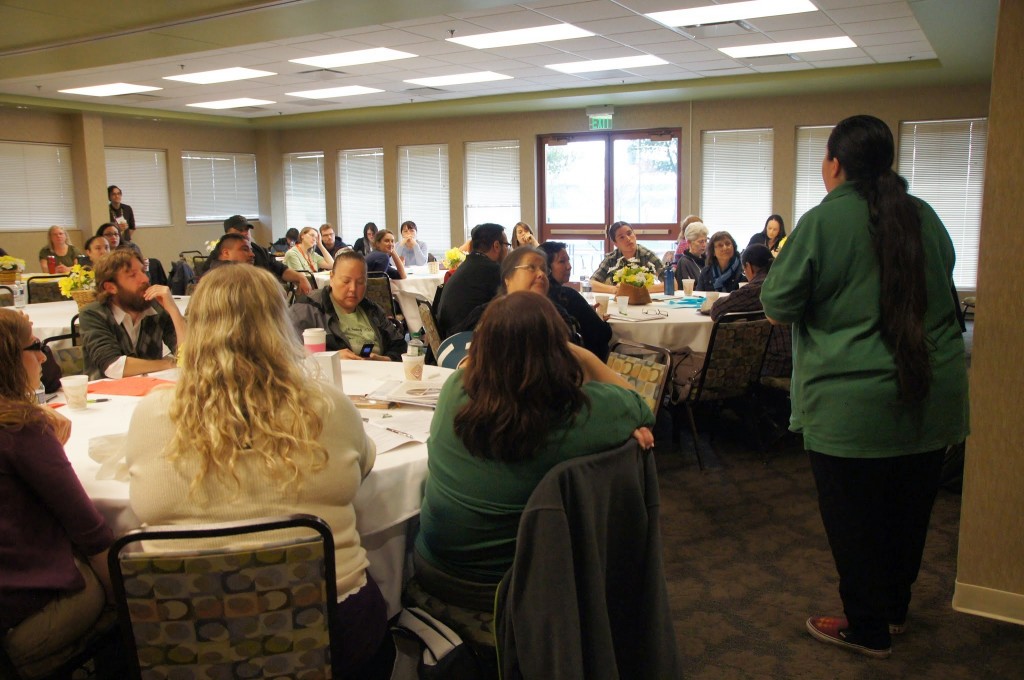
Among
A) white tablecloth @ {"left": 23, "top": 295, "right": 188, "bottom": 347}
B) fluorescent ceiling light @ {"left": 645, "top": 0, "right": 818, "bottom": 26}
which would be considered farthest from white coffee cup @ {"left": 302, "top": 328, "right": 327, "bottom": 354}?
fluorescent ceiling light @ {"left": 645, "top": 0, "right": 818, "bottom": 26}

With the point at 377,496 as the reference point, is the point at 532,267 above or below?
above

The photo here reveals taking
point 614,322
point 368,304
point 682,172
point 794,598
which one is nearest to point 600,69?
point 682,172

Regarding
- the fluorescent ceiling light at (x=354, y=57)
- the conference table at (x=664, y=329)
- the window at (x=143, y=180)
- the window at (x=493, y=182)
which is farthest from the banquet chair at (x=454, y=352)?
the window at (x=143, y=180)

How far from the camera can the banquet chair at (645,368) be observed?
9.45 feet

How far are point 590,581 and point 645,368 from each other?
4.46ft

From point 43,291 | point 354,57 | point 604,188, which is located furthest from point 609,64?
point 43,291

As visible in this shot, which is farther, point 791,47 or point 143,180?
point 143,180

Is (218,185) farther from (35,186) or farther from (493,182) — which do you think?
(493,182)

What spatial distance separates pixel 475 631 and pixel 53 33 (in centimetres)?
719

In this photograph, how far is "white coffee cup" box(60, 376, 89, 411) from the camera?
2676 mm

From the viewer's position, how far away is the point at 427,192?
Result: 13797mm

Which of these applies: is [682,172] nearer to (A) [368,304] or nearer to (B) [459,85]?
(B) [459,85]

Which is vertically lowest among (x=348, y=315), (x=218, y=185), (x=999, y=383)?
(x=999, y=383)

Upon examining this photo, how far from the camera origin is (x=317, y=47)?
7.65 metres
